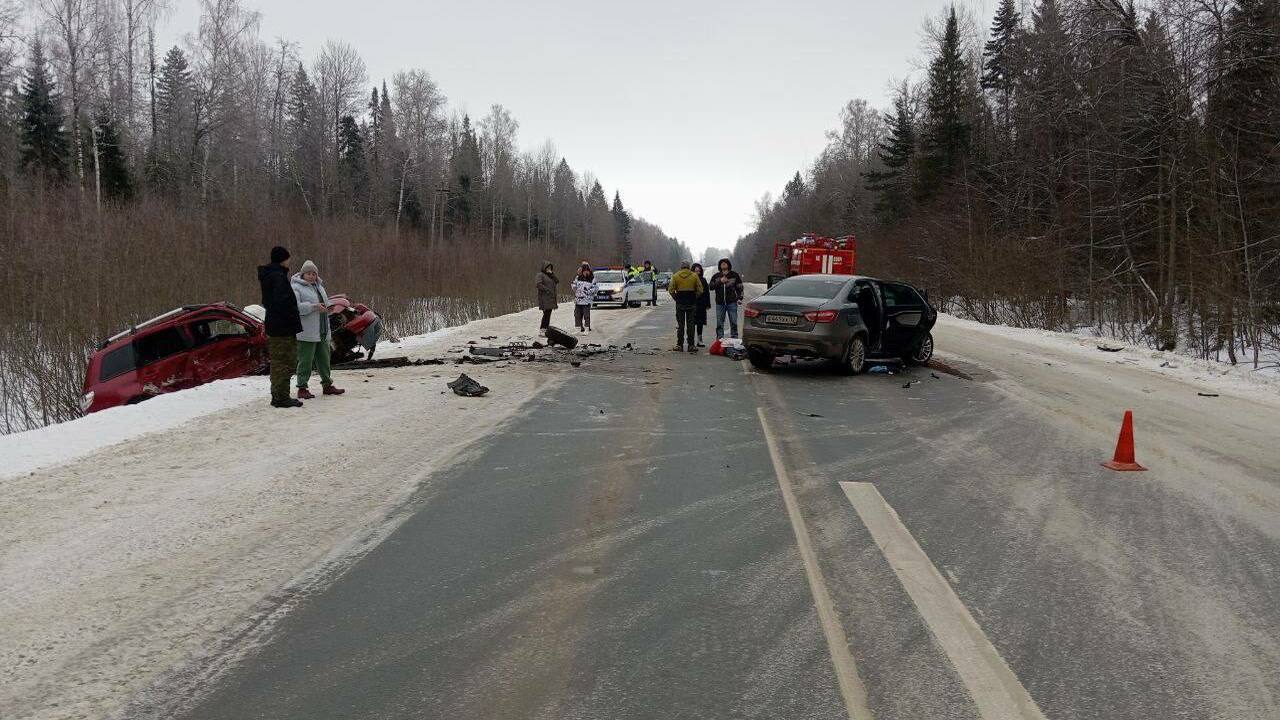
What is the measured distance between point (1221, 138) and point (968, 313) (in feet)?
40.0

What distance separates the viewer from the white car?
33.5 m

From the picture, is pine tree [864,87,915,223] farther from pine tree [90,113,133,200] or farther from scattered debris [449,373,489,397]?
scattered debris [449,373,489,397]

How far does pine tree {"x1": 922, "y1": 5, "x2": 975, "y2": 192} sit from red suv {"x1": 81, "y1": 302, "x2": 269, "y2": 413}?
48.4 metres

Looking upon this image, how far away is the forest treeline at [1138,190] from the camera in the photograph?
16562 millimetres

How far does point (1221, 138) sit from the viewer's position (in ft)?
60.8

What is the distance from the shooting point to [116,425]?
27.1 feet

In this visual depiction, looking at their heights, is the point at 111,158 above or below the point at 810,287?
above

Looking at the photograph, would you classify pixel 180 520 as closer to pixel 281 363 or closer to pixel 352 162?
pixel 281 363

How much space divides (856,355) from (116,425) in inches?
392

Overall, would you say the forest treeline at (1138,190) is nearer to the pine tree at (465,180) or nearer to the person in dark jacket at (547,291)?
the person in dark jacket at (547,291)

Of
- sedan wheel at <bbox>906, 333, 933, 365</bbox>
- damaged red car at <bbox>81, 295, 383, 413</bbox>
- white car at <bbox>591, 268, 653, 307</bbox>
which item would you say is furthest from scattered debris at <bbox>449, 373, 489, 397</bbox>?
white car at <bbox>591, 268, 653, 307</bbox>

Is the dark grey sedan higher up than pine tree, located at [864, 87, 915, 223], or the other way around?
pine tree, located at [864, 87, 915, 223]

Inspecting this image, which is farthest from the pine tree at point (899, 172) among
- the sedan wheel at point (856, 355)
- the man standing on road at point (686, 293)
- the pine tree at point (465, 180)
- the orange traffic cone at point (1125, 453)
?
the orange traffic cone at point (1125, 453)

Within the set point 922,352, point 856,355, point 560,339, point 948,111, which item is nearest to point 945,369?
point 922,352
